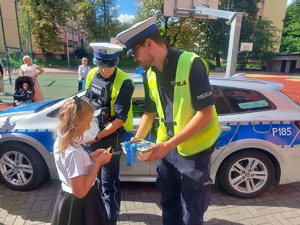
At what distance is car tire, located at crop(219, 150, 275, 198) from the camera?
3240mm

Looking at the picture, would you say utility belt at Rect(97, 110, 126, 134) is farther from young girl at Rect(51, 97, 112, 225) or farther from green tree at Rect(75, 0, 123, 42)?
green tree at Rect(75, 0, 123, 42)

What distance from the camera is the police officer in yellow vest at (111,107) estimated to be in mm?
2381

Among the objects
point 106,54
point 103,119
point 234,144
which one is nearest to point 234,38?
point 234,144

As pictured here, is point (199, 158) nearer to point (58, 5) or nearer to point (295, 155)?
point (295, 155)

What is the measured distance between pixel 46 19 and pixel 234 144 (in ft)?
108

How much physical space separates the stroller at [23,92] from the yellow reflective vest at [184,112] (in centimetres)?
474

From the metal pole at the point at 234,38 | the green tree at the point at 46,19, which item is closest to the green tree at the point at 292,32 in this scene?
the green tree at the point at 46,19

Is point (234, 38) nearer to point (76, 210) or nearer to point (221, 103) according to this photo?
point (221, 103)

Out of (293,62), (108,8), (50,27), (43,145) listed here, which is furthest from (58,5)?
(293,62)

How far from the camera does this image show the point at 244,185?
3365 millimetres

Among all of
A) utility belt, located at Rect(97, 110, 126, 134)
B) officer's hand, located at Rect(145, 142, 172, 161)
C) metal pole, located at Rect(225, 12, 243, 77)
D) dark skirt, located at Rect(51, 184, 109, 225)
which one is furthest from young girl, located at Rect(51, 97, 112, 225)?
metal pole, located at Rect(225, 12, 243, 77)

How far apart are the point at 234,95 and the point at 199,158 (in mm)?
1670

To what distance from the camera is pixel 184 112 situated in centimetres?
175

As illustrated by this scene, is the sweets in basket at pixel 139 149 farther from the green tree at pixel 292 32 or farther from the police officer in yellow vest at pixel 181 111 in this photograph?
the green tree at pixel 292 32
